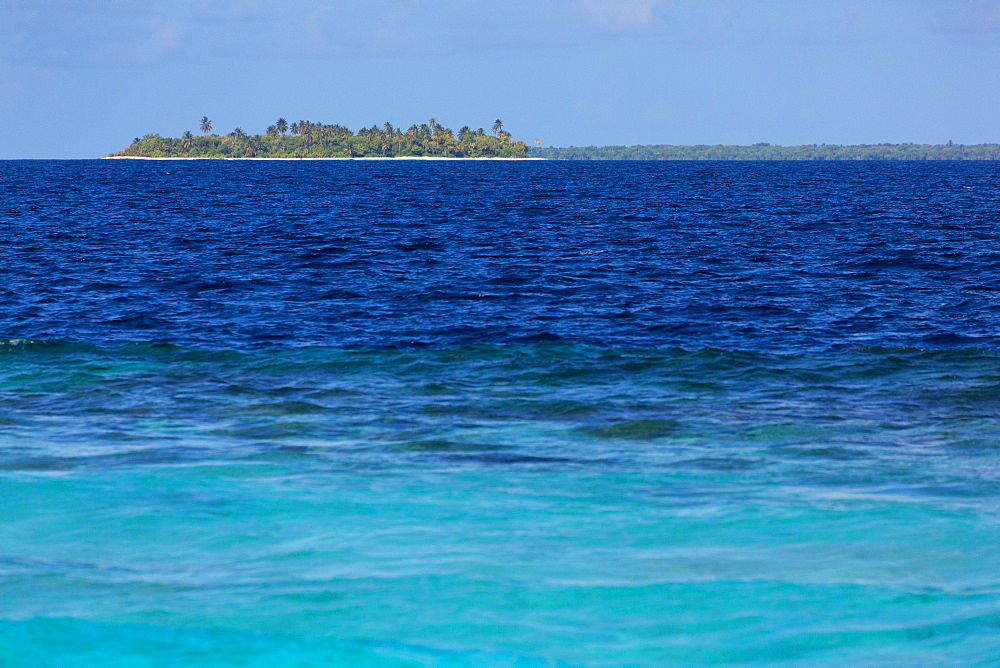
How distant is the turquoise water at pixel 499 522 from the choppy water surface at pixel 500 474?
41mm

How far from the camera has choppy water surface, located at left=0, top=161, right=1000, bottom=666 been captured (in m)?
8.40

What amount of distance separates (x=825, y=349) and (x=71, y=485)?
15.3 metres

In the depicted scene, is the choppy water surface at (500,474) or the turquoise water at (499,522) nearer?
the turquoise water at (499,522)

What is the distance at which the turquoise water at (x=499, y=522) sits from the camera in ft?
27.1

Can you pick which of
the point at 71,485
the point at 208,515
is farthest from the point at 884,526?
the point at 71,485

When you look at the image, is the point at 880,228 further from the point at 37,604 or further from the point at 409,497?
the point at 37,604

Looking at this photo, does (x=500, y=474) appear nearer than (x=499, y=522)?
No

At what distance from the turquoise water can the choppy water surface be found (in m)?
0.04

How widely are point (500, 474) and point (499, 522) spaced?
5.41 ft

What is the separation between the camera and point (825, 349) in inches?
832

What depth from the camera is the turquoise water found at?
827 centimetres

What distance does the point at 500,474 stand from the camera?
40.4 ft

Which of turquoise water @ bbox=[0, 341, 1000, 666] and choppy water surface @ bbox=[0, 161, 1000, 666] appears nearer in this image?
turquoise water @ bbox=[0, 341, 1000, 666]

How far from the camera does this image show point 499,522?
1070cm
